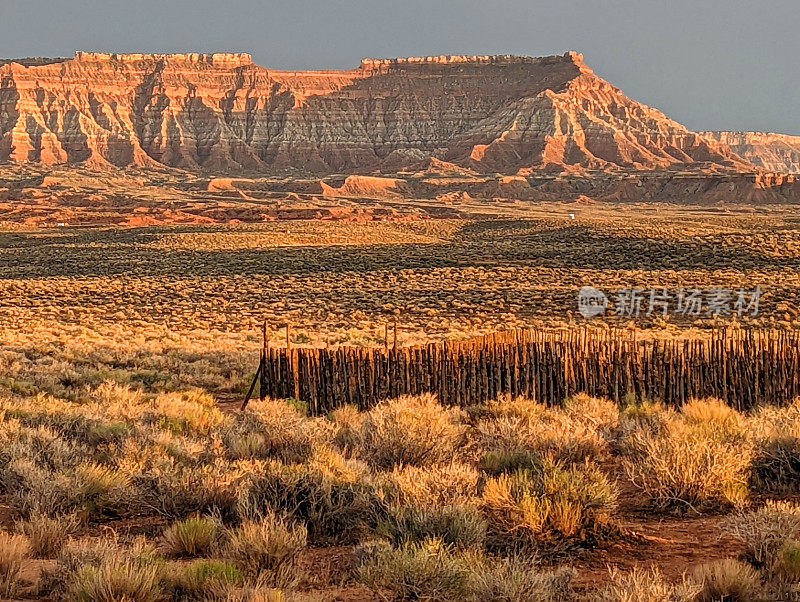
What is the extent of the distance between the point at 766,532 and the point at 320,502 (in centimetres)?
258

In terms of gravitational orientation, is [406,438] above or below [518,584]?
below

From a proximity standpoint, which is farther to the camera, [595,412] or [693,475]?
[595,412]

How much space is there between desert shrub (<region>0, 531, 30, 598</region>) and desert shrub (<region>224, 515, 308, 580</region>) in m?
1.05

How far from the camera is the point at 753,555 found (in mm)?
4844

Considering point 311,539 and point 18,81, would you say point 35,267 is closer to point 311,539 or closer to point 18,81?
point 311,539

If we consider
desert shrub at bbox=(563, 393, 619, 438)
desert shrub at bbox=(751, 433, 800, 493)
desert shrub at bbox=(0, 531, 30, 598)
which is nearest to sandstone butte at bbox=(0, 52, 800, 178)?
desert shrub at bbox=(563, 393, 619, 438)

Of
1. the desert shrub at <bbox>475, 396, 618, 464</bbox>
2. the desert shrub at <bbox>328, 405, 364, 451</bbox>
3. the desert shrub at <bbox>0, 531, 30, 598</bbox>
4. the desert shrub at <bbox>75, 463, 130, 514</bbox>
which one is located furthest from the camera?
the desert shrub at <bbox>328, 405, 364, 451</bbox>

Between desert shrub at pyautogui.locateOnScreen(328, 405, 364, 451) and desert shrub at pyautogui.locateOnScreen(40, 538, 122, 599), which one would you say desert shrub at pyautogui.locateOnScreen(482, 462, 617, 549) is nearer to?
desert shrub at pyautogui.locateOnScreen(40, 538, 122, 599)

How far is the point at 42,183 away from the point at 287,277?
8246 cm

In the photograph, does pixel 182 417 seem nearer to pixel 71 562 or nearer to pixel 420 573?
pixel 71 562

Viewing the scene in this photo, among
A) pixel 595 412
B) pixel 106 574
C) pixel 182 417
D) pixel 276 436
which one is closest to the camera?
pixel 106 574

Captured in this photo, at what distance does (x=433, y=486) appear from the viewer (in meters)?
5.59

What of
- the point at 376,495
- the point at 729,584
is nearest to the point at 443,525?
the point at 376,495

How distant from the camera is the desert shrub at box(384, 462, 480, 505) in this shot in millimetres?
5447
